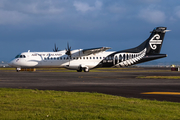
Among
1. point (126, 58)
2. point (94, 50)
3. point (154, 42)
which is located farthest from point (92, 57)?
point (154, 42)

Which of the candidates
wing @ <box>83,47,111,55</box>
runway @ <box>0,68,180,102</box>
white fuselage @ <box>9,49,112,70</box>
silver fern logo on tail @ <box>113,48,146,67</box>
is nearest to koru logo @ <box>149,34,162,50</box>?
silver fern logo on tail @ <box>113,48,146,67</box>

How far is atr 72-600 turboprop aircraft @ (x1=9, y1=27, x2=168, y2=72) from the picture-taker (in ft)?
161

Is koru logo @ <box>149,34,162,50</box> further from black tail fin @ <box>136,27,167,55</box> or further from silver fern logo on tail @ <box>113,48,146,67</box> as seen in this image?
silver fern logo on tail @ <box>113,48,146,67</box>

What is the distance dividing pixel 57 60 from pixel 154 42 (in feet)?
69.1

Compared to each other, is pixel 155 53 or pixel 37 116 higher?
pixel 155 53

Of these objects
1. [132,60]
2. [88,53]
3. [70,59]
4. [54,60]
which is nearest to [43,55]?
[54,60]

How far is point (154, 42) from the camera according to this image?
51.6 meters

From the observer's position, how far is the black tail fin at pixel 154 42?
169 ft

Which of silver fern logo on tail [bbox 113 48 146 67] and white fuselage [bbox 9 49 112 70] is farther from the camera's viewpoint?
silver fern logo on tail [bbox 113 48 146 67]

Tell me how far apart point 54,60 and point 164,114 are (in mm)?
41950

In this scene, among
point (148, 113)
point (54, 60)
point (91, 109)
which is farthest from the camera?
point (54, 60)

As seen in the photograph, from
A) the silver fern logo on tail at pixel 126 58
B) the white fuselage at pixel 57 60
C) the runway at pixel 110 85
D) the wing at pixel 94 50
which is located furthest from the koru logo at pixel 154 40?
the runway at pixel 110 85

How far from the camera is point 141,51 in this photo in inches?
2009

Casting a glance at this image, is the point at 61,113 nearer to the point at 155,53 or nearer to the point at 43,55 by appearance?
the point at 43,55
